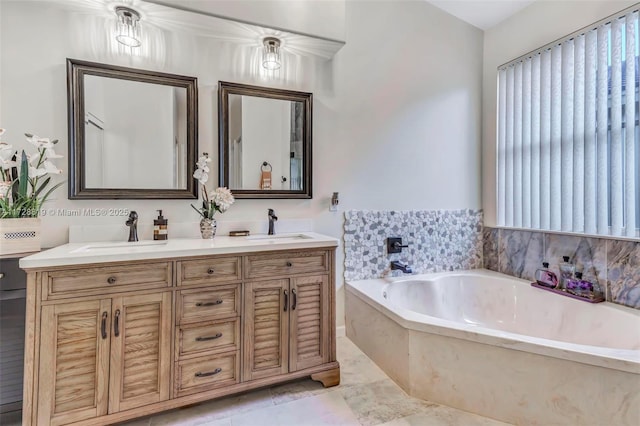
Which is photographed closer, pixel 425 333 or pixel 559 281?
pixel 425 333

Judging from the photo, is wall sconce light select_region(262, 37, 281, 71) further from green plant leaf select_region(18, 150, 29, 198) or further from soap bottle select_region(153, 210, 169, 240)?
green plant leaf select_region(18, 150, 29, 198)

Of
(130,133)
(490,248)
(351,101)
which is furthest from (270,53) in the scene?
(490,248)

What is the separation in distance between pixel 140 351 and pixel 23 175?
1079 mm

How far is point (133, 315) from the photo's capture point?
146cm

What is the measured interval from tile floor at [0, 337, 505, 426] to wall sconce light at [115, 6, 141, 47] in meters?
2.08

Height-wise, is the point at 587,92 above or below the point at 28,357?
above

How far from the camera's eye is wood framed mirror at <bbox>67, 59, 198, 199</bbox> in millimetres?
1779

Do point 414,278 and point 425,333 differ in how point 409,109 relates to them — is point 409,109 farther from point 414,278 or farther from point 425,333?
point 425,333

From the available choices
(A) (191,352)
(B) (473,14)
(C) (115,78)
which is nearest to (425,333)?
(A) (191,352)

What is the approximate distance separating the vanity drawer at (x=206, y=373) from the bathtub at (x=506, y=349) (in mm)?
960

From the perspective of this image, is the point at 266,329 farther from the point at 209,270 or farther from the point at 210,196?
the point at 210,196

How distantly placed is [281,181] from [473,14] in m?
2.32

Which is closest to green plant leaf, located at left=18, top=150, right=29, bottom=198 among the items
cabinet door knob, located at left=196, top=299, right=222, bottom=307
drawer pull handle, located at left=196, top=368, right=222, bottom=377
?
cabinet door knob, located at left=196, top=299, right=222, bottom=307

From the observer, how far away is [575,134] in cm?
216
